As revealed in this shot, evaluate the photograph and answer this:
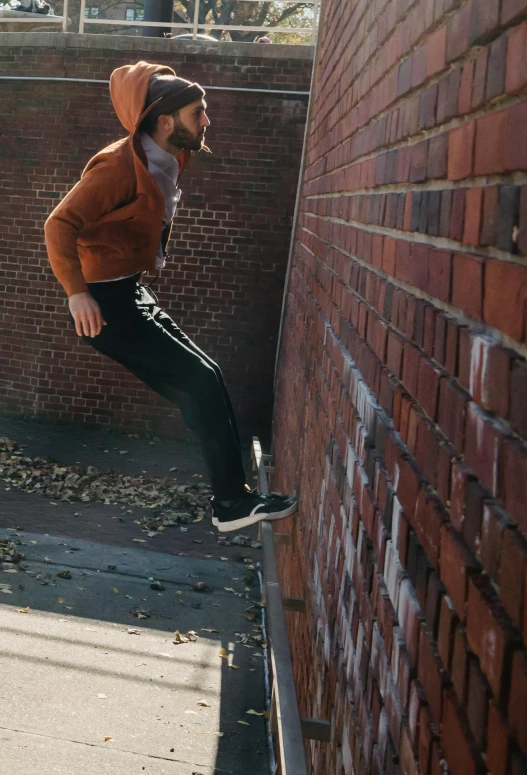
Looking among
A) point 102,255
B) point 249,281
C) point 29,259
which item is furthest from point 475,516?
point 29,259

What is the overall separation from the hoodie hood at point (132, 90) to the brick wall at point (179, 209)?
20.1ft

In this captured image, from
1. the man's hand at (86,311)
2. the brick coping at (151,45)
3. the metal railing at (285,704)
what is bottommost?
the metal railing at (285,704)

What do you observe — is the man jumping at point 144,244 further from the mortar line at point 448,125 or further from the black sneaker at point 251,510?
the mortar line at point 448,125

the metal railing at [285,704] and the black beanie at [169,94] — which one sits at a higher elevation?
the black beanie at [169,94]

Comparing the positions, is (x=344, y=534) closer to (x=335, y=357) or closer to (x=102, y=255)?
(x=335, y=357)

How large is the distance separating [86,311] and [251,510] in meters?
1.22

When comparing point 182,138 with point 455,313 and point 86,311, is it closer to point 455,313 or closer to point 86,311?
point 86,311

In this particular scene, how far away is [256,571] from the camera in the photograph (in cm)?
729

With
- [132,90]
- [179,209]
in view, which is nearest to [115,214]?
[132,90]

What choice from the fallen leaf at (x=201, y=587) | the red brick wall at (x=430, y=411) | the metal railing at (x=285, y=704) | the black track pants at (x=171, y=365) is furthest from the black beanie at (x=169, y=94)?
the fallen leaf at (x=201, y=587)

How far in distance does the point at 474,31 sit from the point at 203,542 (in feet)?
22.2

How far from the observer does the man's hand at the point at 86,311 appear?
419 centimetres

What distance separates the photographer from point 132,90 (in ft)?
14.5

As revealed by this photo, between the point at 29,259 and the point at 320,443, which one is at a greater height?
the point at 29,259
